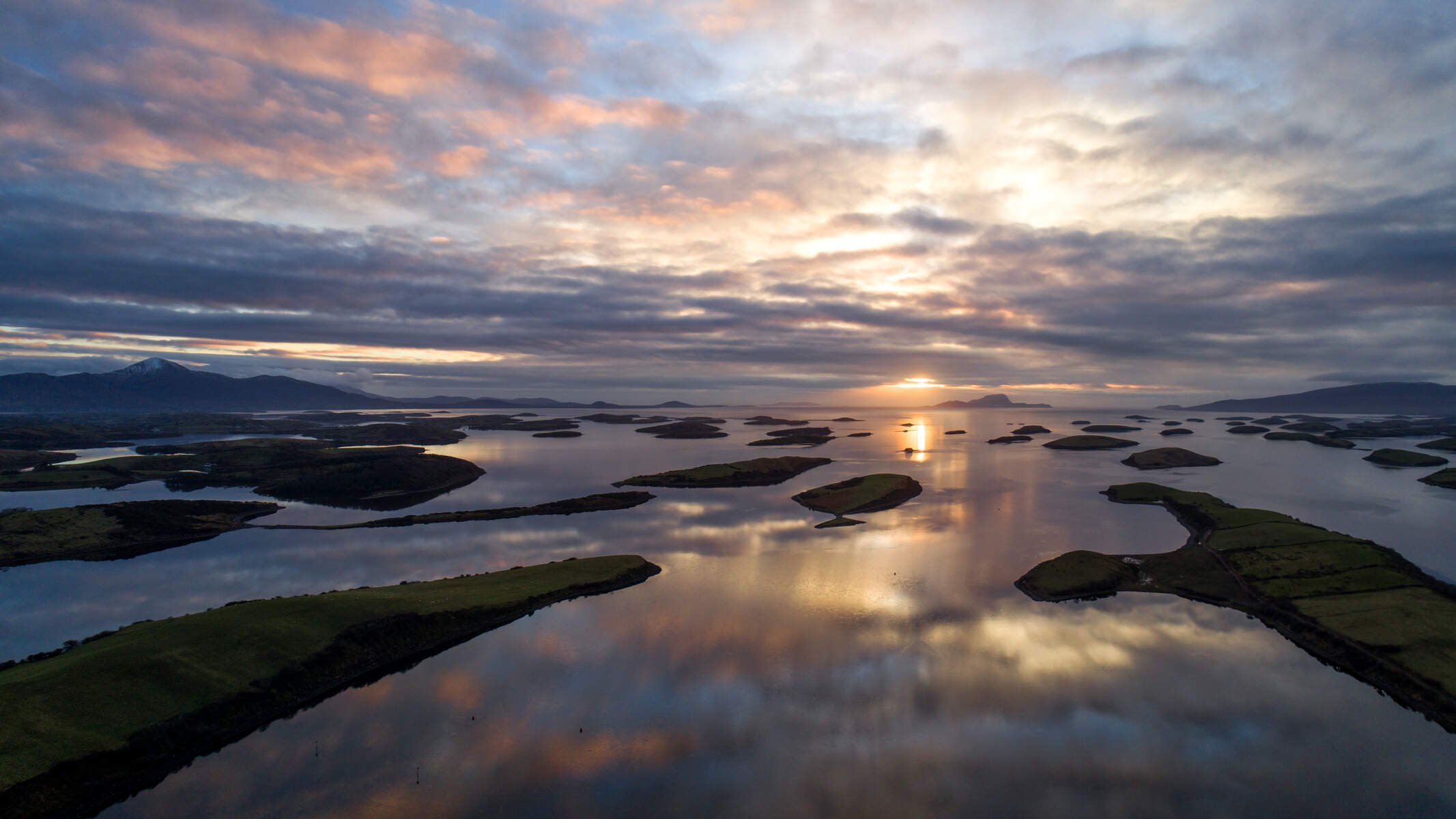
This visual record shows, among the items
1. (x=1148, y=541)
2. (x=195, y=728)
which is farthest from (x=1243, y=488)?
(x=195, y=728)

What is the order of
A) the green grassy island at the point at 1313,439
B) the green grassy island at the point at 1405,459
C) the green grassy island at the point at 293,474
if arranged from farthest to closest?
the green grassy island at the point at 1313,439, the green grassy island at the point at 1405,459, the green grassy island at the point at 293,474

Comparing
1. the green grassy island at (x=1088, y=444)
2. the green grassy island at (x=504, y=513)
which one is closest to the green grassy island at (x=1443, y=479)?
the green grassy island at (x=1088, y=444)

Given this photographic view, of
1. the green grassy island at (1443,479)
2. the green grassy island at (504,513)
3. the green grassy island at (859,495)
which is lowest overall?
the green grassy island at (504,513)

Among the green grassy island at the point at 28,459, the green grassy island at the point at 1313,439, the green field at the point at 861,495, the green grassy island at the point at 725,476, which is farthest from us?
the green grassy island at the point at 1313,439

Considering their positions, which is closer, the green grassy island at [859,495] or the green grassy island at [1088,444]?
the green grassy island at [859,495]

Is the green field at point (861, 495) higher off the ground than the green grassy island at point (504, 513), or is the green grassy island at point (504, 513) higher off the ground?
the green field at point (861, 495)

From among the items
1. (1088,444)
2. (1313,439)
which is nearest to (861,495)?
(1088,444)

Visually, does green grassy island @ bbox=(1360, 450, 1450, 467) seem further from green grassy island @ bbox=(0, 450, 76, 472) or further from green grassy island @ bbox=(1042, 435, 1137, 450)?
green grassy island @ bbox=(0, 450, 76, 472)

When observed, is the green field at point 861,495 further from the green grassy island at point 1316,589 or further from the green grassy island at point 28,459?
the green grassy island at point 28,459
